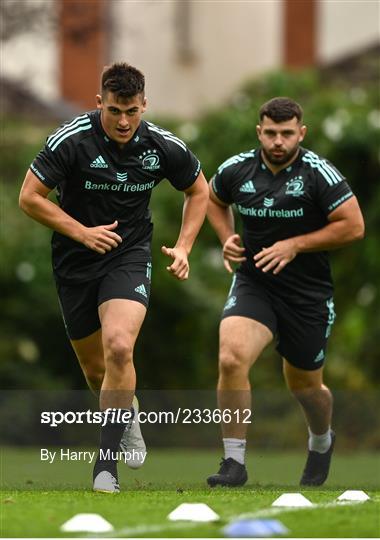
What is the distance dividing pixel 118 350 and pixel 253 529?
2.42 meters

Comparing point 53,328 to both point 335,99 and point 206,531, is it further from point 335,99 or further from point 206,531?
point 206,531

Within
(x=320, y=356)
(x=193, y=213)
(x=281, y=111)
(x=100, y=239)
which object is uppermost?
(x=281, y=111)

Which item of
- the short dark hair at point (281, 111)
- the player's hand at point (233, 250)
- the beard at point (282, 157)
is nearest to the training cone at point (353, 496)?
the player's hand at point (233, 250)

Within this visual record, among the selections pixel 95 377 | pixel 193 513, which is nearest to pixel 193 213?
pixel 95 377

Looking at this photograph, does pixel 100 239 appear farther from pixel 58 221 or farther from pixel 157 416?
pixel 157 416

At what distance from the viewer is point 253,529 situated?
7.15 m

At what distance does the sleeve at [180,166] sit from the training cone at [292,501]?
2.33 m

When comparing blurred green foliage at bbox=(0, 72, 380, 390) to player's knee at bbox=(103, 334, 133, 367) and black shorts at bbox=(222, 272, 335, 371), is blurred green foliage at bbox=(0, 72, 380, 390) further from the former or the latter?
player's knee at bbox=(103, 334, 133, 367)

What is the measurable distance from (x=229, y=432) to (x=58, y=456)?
1191 millimetres

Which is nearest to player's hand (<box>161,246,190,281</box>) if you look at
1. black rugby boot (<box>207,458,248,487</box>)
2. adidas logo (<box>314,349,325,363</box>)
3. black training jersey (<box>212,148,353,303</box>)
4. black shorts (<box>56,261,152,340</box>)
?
black shorts (<box>56,261,152,340</box>)

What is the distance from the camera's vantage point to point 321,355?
11.1m

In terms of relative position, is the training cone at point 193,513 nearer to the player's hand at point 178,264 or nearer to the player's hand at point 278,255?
the player's hand at point 178,264

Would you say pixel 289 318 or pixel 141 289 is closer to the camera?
pixel 141 289

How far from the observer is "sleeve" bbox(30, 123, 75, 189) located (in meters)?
9.68
